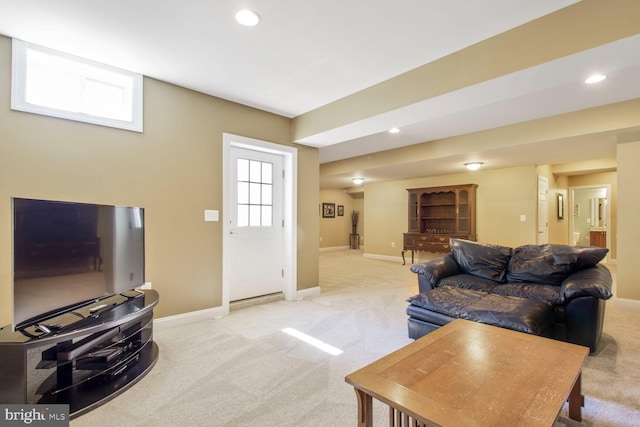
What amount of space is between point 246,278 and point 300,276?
75 cm

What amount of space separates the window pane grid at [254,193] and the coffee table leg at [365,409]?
2804mm

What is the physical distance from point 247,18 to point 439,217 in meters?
6.32

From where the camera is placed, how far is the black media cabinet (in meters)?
1.58

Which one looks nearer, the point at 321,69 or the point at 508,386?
the point at 508,386

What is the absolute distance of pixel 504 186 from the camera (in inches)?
252

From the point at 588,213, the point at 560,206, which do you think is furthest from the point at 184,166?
the point at 588,213

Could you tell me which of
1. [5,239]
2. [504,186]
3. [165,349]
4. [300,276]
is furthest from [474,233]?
[5,239]

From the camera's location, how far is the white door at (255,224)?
3.73m

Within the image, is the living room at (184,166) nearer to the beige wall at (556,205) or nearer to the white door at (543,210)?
the white door at (543,210)

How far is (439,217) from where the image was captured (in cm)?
727

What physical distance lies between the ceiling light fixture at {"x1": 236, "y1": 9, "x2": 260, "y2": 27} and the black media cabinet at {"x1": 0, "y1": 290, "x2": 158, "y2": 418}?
2.09 metres

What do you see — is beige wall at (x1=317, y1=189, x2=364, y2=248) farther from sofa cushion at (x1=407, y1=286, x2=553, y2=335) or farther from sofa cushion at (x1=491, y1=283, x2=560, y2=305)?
sofa cushion at (x1=407, y1=286, x2=553, y2=335)

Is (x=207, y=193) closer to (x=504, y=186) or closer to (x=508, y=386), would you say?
(x=508, y=386)

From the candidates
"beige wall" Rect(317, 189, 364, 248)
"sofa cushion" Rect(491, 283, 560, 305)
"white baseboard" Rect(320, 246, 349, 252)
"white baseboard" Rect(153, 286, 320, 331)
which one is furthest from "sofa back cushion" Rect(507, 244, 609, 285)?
"white baseboard" Rect(320, 246, 349, 252)
